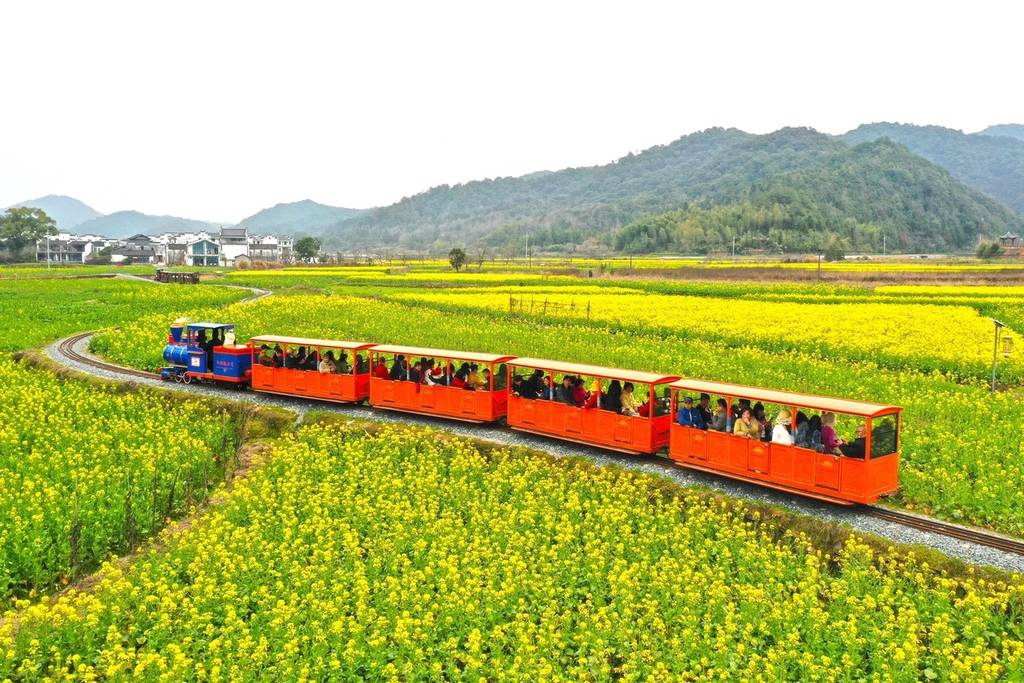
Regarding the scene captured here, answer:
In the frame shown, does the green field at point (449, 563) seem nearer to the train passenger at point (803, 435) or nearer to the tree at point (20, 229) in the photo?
the train passenger at point (803, 435)

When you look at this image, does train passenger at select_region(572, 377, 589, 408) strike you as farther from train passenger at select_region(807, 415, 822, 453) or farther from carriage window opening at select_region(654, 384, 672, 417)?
train passenger at select_region(807, 415, 822, 453)

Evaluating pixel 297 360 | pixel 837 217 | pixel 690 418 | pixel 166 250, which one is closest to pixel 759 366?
pixel 690 418

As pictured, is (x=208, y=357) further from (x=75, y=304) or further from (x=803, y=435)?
(x=75, y=304)

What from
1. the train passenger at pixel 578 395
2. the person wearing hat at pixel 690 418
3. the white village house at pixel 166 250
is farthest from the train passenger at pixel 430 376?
the white village house at pixel 166 250

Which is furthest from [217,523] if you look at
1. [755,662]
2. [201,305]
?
[201,305]

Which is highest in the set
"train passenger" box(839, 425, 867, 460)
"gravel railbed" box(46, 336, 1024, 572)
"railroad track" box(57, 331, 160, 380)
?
"train passenger" box(839, 425, 867, 460)

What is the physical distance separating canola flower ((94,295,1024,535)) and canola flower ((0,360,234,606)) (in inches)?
323

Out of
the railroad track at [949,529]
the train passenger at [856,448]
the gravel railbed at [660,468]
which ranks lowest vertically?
the railroad track at [949,529]

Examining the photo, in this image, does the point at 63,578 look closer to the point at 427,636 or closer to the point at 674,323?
the point at 427,636

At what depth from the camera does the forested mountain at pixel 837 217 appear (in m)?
152

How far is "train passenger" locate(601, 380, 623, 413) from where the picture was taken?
→ 19.2 m

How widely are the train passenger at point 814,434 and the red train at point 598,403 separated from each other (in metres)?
0.05

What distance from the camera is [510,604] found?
1196 cm

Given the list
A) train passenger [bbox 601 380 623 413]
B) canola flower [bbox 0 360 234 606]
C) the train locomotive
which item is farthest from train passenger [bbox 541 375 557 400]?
the train locomotive
